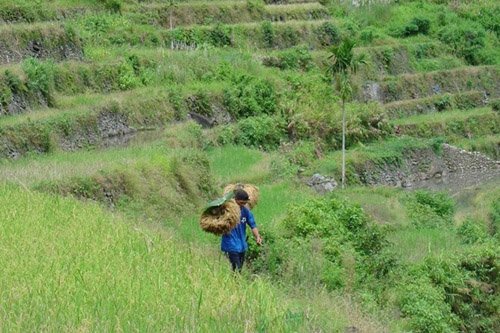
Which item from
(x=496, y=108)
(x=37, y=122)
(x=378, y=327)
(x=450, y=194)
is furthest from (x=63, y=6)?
(x=378, y=327)

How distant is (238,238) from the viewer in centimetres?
948

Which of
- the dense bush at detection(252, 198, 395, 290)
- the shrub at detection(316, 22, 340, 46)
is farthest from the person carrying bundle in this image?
the shrub at detection(316, 22, 340, 46)

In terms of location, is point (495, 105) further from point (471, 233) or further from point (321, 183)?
point (471, 233)

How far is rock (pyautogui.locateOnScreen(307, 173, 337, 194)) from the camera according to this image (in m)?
21.8

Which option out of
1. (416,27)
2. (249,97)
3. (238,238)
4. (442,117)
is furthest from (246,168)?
(416,27)

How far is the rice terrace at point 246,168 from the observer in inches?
308

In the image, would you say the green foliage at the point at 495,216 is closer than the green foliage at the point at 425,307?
No

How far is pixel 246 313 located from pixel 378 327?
1654 millimetres

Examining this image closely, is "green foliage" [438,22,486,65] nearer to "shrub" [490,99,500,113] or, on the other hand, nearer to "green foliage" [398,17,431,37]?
"green foliage" [398,17,431,37]

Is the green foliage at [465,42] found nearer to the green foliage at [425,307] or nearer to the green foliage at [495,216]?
the green foliage at [495,216]

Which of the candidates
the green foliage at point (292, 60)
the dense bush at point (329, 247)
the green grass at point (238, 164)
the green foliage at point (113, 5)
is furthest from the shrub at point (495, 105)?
the dense bush at point (329, 247)

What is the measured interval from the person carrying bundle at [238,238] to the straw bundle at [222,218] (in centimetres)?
15

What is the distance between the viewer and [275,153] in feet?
76.2

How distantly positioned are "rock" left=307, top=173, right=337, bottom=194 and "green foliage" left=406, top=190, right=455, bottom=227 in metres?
1.88
